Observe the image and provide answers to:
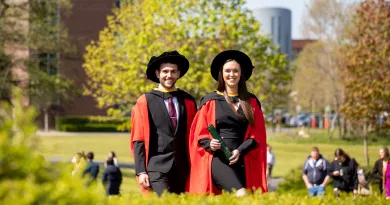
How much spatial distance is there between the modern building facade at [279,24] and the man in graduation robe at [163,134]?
10274cm

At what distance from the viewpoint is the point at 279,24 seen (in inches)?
4333

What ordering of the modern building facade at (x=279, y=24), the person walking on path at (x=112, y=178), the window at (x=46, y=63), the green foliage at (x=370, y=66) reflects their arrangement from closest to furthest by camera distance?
the person walking on path at (x=112, y=178) < the green foliage at (x=370, y=66) < the window at (x=46, y=63) < the modern building facade at (x=279, y=24)

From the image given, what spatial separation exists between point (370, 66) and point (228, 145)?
21325 millimetres

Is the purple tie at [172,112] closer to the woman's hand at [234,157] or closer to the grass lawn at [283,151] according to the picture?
the woman's hand at [234,157]

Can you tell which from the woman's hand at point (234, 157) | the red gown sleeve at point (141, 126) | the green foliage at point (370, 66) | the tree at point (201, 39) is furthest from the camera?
the green foliage at point (370, 66)

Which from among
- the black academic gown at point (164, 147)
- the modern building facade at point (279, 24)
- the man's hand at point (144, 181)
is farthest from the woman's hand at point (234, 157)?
the modern building facade at point (279, 24)

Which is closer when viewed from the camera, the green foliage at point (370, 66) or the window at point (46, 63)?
the green foliage at point (370, 66)

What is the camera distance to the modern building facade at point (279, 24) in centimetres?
10856

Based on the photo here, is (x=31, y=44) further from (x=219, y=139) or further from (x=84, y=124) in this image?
(x=84, y=124)

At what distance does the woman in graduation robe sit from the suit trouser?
0.10 m

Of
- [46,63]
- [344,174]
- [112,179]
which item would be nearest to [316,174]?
[344,174]

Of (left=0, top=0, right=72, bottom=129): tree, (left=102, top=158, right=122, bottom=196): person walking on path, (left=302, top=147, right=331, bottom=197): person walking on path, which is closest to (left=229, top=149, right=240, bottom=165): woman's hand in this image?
(left=302, top=147, right=331, bottom=197): person walking on path

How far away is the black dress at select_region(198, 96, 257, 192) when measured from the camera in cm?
606

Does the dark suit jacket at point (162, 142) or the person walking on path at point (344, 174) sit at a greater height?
the dark suit jacket at point (162, 142)
